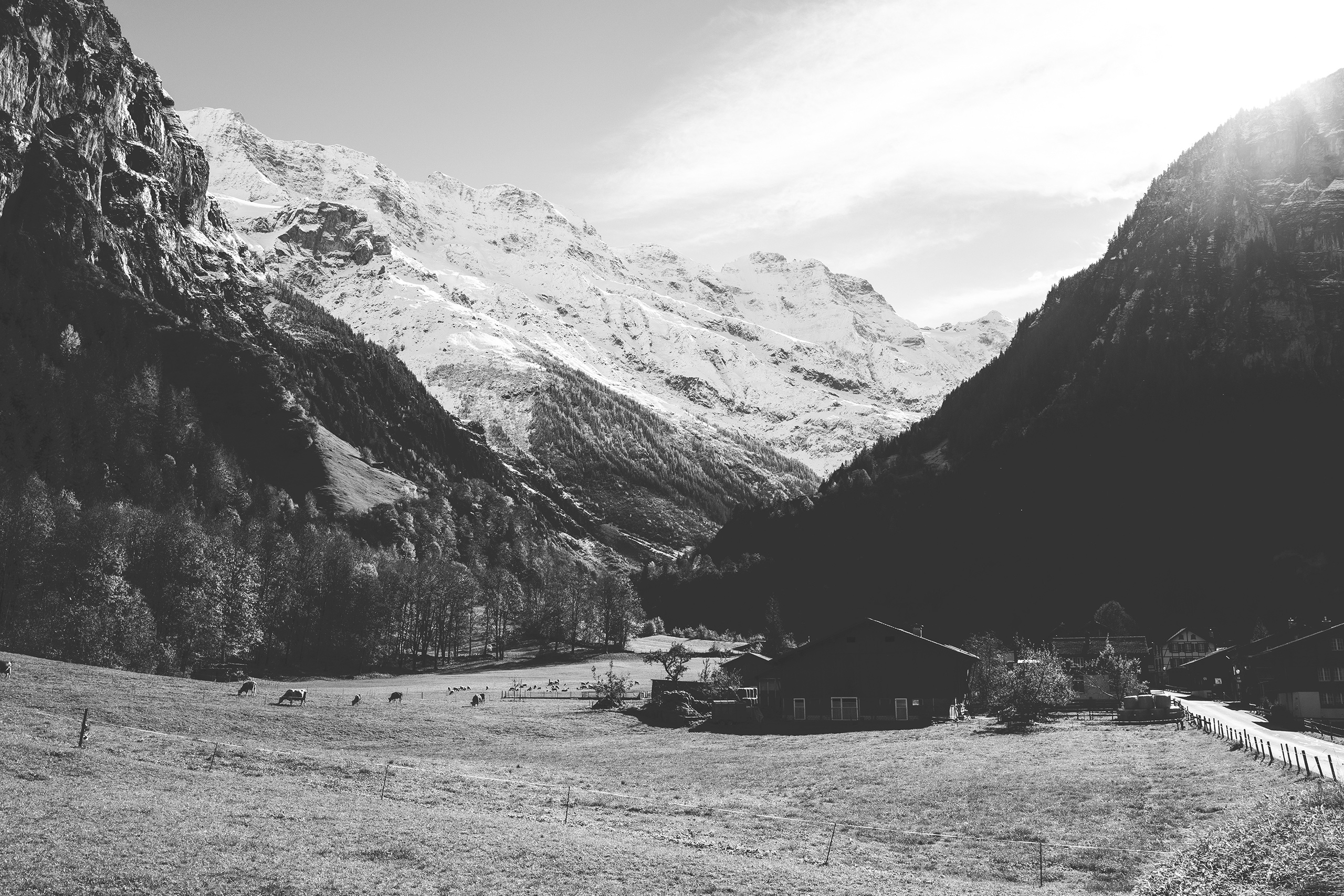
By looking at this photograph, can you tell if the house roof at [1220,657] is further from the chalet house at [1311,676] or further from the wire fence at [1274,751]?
the wire fence at [1274,751]

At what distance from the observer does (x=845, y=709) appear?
89188 mm

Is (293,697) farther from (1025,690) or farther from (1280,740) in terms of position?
(1280,740)

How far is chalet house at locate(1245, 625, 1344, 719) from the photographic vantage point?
88.8 m

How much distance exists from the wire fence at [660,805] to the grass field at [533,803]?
0.31 m

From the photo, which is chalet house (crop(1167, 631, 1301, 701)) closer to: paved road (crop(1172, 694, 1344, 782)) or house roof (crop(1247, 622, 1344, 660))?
house roof (crop(1247, 622, 1344, 660))

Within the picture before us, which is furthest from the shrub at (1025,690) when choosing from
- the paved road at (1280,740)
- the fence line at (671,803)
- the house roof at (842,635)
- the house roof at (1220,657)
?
the fence line at (671,803)

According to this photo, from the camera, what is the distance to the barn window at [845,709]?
88.9m

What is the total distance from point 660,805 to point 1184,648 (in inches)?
5228

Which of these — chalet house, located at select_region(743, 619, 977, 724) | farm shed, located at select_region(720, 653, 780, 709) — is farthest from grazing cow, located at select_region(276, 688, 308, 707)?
chalet house, located at select_region(743, 619, 977, 724)

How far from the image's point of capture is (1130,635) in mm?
155625

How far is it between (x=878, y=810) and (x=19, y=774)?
107 ft

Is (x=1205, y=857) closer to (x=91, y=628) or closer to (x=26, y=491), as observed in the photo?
(x=91, y=628)

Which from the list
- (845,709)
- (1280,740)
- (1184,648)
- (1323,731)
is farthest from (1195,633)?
(1280,740)

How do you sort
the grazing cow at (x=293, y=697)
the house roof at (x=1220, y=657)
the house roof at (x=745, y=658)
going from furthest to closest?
1. the house roof at (x=1220, y=657)
2. the house roof at (x=745, y=658)
3. the grazing cow at (x=293, y=697)
